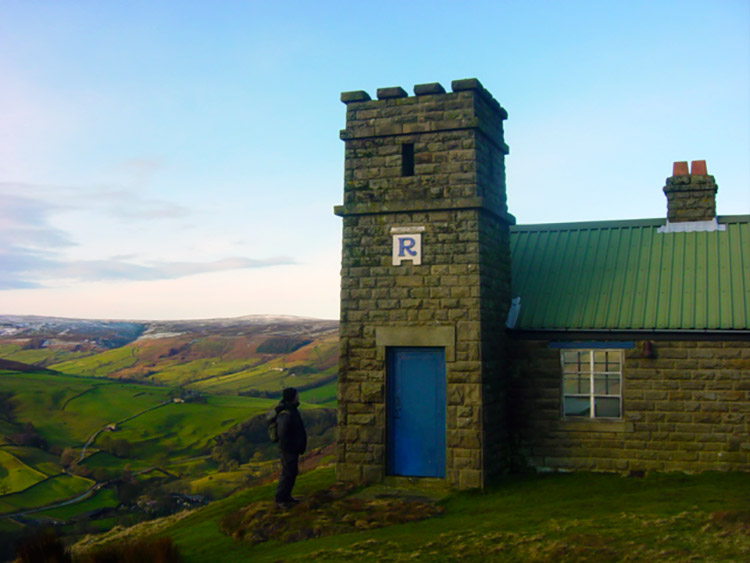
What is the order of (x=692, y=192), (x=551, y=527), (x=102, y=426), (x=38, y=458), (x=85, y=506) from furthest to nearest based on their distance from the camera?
(x=102, y=426) < (x=38, y=458) < (x=85, y=506) < (x=692, y=192) < (x=551, y=527)

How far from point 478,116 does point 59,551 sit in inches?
386

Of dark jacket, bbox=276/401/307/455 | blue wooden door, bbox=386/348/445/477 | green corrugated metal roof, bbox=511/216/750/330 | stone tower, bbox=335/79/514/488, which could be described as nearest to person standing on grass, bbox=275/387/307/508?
dark jacket, bbox=276/401/307/455

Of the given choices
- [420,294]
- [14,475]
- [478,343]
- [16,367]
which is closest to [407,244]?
[420,294]

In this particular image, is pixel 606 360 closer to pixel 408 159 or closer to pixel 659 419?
pixel 659 419

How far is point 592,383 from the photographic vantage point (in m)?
12.9

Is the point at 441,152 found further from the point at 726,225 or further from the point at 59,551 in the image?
the point at 59,551

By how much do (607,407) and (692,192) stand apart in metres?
5.32

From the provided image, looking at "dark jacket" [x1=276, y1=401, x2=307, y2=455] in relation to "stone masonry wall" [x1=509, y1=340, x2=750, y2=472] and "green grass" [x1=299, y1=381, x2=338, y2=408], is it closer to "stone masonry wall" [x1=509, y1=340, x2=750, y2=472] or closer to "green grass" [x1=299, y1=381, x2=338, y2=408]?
"stone masonry wall" [x1=509, y1=340, x2=750, y2=472]

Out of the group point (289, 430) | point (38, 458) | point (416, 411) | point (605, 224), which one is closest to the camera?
point (289, 430)

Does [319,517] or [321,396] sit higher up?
[319,517]

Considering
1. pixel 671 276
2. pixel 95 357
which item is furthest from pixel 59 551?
pixel 95 357

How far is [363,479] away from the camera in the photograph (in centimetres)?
1233

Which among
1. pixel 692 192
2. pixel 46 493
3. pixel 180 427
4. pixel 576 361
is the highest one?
pixel 692 192

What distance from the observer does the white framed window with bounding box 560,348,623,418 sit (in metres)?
12.8
